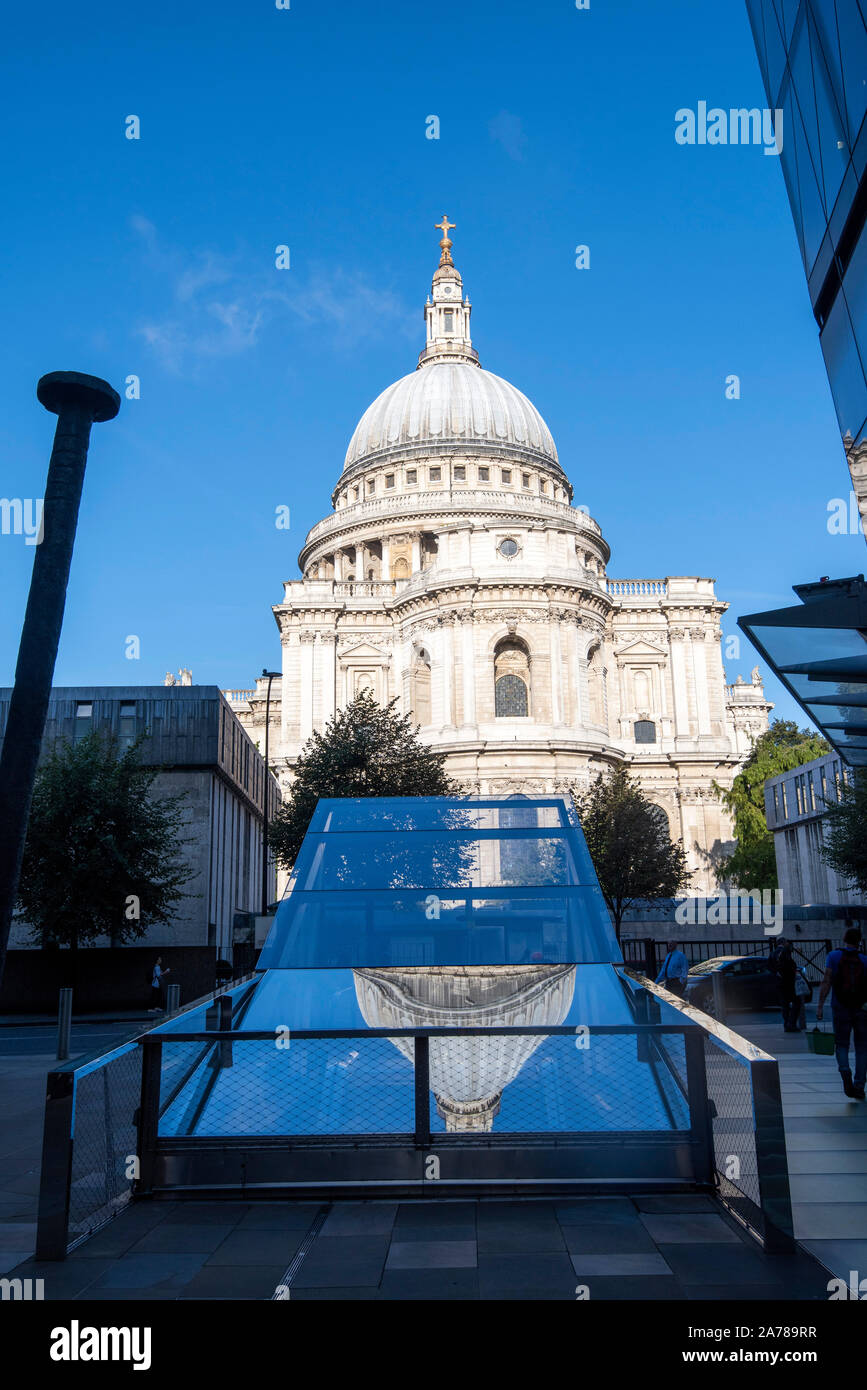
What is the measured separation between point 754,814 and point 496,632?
52.7 ft

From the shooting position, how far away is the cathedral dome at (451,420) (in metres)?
73.1

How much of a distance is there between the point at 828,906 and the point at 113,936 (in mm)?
21945

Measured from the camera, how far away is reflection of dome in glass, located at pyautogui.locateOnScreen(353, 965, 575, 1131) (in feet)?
20.2

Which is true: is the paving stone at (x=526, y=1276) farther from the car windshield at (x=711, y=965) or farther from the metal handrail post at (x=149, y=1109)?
the car windshield at (x=711, y=965)

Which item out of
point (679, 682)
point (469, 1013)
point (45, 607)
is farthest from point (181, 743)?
point (679, 682)

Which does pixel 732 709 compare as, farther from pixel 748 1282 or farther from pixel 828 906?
pixel 748 1282

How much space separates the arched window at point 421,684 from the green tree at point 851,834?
27926 millimetres

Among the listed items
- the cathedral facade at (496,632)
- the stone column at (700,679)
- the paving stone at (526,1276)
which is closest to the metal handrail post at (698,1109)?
the paving stone at (526,1276)

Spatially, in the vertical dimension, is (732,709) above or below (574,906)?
above

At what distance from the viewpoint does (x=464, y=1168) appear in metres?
6.03

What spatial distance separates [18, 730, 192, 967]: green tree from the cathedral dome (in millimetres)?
51343
